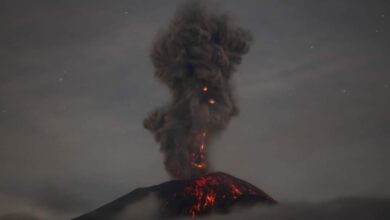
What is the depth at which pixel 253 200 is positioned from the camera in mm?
80125

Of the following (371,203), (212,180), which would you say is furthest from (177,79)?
(371,203)

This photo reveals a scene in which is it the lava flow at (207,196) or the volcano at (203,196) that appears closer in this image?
the lava flow at (207,196)

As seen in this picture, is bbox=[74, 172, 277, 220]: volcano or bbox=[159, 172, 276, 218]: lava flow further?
bbox=[74, 172, 277, 220]: volcano

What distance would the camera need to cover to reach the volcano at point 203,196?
7131 centimetres

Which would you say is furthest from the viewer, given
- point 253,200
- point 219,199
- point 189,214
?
point 253,200

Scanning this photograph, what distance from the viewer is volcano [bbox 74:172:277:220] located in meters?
71.3

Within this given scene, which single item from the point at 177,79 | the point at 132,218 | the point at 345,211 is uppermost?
the point at 177,79

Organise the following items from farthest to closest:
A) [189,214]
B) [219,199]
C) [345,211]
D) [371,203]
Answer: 1. [371,203]
2. [345,211]
3. [219,199]
4. [189,214]

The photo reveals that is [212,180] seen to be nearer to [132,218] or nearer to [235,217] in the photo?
[235,217]

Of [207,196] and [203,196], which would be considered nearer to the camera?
[203,196]

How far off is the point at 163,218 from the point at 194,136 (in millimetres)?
27757

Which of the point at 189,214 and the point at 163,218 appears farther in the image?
the point at 163,218

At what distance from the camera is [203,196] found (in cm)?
7250

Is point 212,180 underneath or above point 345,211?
above
